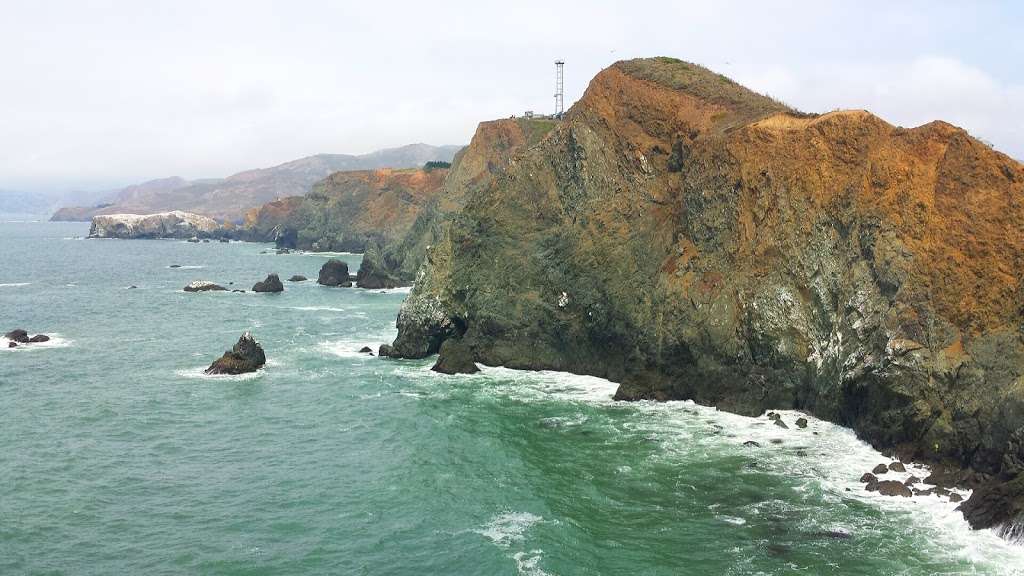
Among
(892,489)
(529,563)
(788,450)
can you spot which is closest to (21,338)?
(529,563)

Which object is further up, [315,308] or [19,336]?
[315,308]

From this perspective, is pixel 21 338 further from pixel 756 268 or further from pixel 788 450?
pixel 788 450

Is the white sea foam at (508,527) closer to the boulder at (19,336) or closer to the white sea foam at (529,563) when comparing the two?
the white sea foam at (529,563)

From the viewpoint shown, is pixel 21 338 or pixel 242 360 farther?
pixel 21 338

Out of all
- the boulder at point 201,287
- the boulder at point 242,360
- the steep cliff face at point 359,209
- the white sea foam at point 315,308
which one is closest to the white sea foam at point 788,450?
the boulder at point 242,360

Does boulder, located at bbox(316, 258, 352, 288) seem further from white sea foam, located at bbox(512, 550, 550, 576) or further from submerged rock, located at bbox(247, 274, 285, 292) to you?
white sea foam, located at bbox(512, 550, 550, 576)

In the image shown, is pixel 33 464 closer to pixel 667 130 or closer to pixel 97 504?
pixel 97 504
